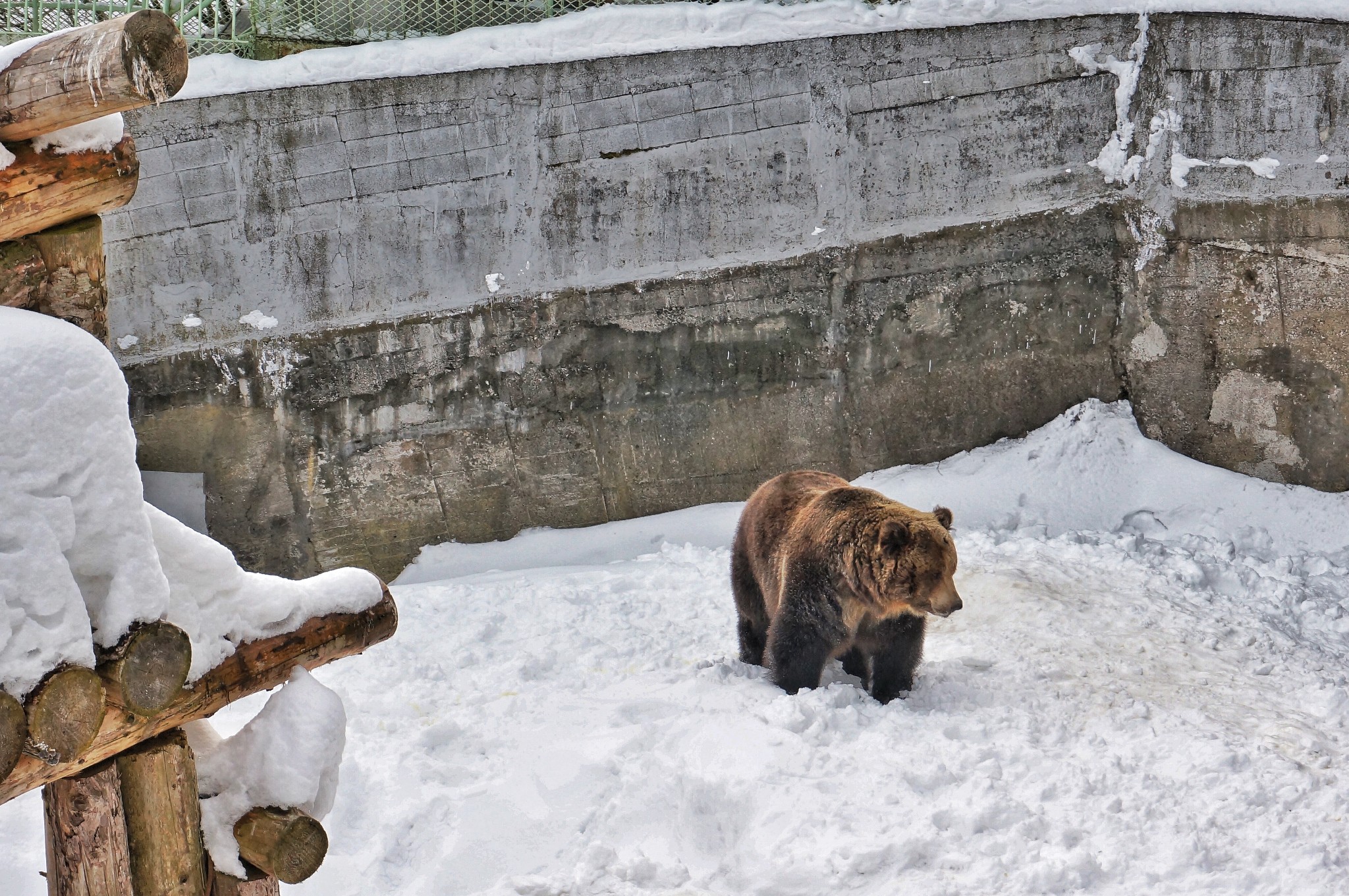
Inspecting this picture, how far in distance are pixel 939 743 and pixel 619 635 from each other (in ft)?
7.20

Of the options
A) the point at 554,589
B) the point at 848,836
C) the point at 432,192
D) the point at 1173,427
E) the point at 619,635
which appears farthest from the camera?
the point at 1173,427

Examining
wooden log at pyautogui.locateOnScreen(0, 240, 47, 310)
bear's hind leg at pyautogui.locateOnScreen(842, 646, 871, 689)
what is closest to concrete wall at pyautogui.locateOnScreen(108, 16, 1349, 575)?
bear's hind leg at pyautogui.locateOnScreen(842, 646, 871, 689)

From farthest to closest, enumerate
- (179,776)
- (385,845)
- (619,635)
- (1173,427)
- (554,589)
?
(1173,427) < (554,589) < (619,635) < (385,845) < (179,776)

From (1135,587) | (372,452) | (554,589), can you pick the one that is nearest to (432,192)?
(372,452)

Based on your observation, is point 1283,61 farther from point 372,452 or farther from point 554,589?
point 372,452

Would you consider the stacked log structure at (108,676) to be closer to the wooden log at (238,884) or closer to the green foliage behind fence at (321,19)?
the wooden log at (238,884)

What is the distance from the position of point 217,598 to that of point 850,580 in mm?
3006

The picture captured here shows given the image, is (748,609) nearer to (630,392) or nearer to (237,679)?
(630,392)

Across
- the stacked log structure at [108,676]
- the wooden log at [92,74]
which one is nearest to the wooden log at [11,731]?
the stacked log structure at [108,676]

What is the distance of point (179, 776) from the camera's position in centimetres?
282

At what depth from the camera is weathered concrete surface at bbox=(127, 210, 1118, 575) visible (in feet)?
24.9

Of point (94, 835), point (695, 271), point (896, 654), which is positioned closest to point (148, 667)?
point (94, 835)

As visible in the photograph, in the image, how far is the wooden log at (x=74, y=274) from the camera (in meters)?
2.66

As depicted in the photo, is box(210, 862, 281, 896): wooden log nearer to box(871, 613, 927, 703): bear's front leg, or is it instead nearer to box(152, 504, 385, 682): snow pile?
box(152, 504, 385, 682): snow pile
